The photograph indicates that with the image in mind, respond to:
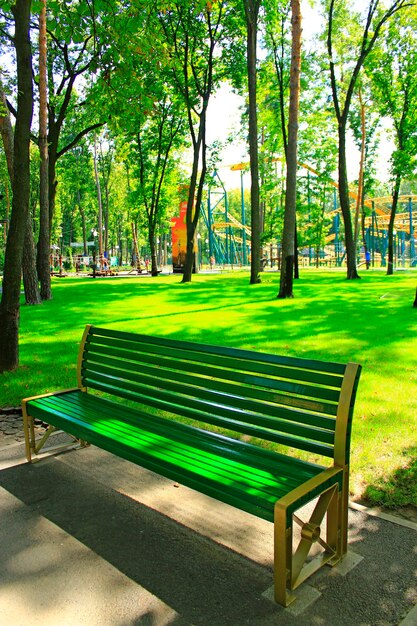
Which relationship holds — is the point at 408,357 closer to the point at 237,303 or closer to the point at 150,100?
the point at 150,100

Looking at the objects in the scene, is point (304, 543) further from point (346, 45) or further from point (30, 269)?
point (346, 45)

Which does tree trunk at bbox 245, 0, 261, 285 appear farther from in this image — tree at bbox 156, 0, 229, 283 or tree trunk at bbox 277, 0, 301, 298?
tree trunk at bbox 277, 0, 301, 298

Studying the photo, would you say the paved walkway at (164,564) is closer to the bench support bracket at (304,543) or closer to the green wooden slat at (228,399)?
the bench support bracket at (304,543)

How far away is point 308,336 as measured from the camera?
A: 918 cm

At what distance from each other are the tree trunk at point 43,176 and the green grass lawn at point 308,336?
1222 millimetres

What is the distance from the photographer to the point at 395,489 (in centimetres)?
360

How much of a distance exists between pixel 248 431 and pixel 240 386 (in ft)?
0.99

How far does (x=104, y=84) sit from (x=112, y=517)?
6.71 metres

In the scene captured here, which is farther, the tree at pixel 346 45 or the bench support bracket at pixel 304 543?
the tree at pixel 346 45

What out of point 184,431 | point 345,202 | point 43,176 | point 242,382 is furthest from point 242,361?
point 345,202

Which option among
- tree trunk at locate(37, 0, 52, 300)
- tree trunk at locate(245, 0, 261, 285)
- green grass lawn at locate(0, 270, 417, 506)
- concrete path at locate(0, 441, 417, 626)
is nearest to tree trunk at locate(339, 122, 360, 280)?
tree trunk at locate(245, 0, 261, 285)

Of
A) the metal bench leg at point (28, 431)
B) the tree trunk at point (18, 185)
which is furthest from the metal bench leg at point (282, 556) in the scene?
the tree trunk at point (18, 185)

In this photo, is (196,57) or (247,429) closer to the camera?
(247,429)

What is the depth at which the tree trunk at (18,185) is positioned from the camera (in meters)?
6.36
